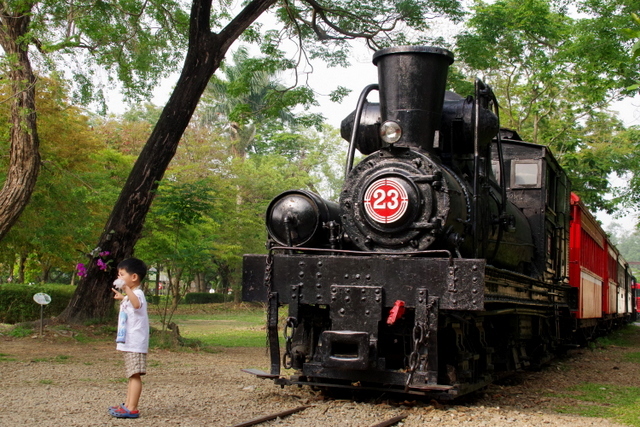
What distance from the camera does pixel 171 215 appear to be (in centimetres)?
1259

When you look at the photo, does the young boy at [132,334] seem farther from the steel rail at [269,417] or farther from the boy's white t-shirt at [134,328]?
the steel rail at [269,417]

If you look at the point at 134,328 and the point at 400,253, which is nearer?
the point at 134,328

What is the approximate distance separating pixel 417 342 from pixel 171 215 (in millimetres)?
8029

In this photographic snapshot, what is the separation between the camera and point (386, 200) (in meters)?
6.01

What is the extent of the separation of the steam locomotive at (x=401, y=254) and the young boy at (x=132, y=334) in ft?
4.34

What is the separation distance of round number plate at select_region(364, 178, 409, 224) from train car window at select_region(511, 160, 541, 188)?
3799 mm

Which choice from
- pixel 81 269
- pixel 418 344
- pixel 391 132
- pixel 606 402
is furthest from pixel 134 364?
pixel 81 269

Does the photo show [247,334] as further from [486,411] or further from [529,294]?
[486,411]

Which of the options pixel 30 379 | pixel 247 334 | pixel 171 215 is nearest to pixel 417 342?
pixel 30 379

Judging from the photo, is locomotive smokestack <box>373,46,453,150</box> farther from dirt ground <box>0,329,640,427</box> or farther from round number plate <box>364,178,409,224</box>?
dirt ground <box>0,329,640,427</box>

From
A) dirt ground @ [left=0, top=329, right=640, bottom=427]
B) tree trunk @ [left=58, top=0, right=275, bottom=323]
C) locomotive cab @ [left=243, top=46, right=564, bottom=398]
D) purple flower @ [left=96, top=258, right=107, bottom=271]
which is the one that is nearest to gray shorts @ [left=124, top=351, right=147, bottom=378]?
dirt ground @ [left=0, top=329, right=640, bottom=427]

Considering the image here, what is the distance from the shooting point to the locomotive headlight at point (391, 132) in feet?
20.3

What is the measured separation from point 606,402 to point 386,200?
3.48 meters

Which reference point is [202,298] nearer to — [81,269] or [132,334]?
[81,269]
